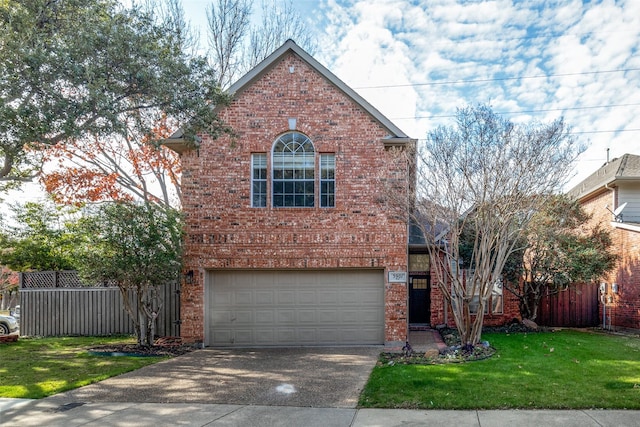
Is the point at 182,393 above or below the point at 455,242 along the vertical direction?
below

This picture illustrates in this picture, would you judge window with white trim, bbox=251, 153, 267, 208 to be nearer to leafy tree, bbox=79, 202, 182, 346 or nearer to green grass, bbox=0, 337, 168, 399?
leafy tree, bbox=79, 202, 182, 346

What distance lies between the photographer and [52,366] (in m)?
9.68

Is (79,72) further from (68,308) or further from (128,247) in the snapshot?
(68,308)

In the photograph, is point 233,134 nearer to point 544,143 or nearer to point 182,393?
point 182,393

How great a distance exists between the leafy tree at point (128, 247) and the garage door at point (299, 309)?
1.65 metres

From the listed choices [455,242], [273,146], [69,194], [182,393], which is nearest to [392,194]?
[455,242]

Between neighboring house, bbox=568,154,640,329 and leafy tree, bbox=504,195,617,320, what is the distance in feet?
1.69

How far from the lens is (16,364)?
994 centimetres

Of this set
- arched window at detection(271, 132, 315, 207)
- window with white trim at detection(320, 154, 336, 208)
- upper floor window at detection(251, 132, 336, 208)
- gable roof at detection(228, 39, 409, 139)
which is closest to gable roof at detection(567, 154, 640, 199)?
gable roof at detection(228, 39, 409, 139)

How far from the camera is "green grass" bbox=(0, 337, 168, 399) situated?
7.93 metres

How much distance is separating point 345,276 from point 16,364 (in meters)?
7.79

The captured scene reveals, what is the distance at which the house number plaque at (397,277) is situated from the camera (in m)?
12.0

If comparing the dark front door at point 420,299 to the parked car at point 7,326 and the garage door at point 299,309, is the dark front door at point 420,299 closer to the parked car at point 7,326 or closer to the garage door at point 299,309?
the garage door at point 299,309

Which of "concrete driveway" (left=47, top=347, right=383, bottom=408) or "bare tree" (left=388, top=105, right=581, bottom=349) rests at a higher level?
"bare tree" (left=388, top=105, right=581, bottom=349)
